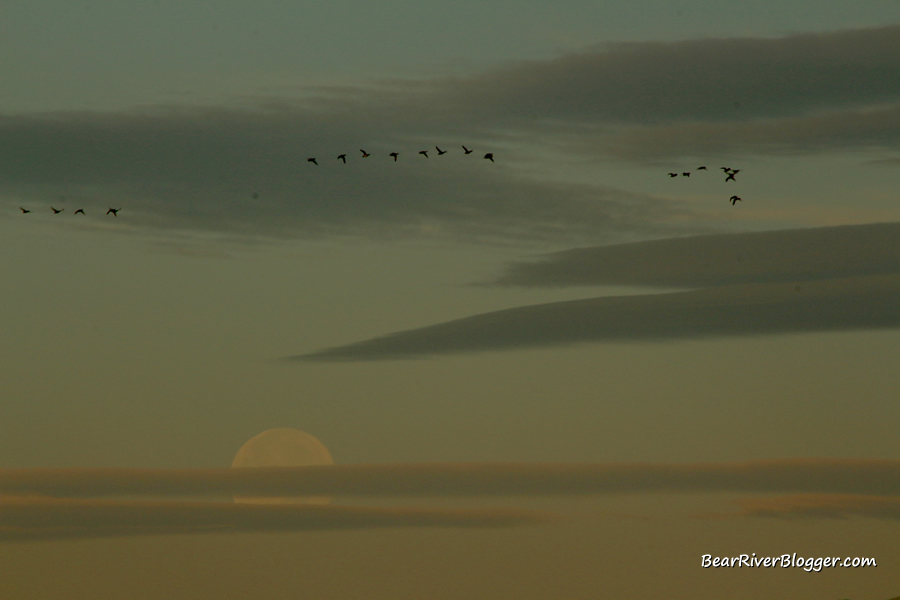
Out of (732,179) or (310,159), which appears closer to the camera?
(310,159)

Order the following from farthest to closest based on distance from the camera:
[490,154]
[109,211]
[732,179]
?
[109,211] → [732,179] → [490,154]

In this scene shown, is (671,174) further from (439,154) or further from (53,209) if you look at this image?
(53,209)

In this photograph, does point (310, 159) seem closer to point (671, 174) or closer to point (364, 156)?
point (364, 156)

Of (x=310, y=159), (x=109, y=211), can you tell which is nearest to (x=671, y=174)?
(x=310, y=159)

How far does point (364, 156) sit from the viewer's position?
170 metres

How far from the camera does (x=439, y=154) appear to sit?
168 meters

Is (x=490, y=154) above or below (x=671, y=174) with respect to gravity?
below

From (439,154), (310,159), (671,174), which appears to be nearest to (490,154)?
(439,154)

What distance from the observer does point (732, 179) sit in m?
180

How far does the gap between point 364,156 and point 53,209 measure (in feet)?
→ 155

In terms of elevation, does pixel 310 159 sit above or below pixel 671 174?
below

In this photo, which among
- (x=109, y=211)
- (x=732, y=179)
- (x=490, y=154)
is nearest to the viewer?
(x=490, y=154)

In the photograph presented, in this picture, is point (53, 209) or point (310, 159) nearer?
point (310, 159)

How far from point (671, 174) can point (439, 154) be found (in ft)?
119
